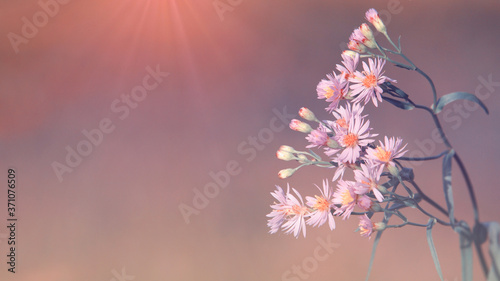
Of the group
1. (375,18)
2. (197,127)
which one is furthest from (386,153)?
(197,127)

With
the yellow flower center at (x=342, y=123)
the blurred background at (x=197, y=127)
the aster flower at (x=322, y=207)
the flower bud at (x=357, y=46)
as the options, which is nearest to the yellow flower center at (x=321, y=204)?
the aster flower at (x=322, y=207)

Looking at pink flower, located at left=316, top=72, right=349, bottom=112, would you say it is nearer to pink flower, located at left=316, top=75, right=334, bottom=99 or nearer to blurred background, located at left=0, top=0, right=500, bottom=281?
pink flower, located at left=316, top=75, right=334, bottom=99

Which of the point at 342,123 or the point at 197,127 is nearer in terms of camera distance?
the point at 342,123

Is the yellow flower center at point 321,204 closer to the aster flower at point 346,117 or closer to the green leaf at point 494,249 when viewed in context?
the aster flower at point 346,117

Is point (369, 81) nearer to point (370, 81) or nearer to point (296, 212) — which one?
point (370, 81)

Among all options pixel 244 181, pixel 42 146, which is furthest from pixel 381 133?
pixel 42 146

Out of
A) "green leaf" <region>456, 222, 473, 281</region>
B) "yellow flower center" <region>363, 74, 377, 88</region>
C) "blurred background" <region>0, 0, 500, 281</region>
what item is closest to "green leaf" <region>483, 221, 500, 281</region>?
"green leaf" <region>456, 222, 473, 281</region>

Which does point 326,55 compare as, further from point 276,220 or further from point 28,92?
point 28,92
